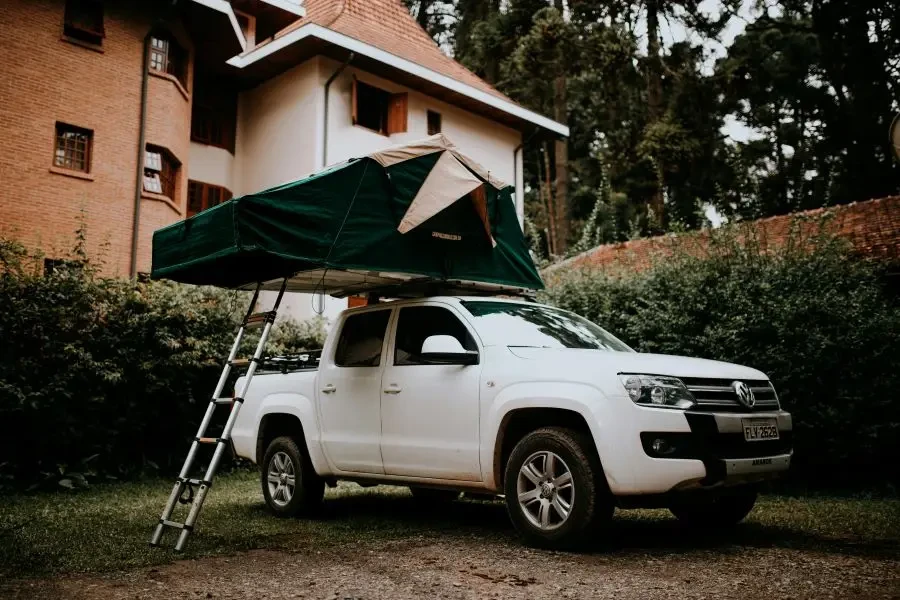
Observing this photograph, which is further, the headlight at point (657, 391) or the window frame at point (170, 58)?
the window frame at point (170, 58)

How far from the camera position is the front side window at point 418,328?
6988 millimetres

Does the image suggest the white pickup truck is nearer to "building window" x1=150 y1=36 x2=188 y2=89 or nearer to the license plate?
the license plate

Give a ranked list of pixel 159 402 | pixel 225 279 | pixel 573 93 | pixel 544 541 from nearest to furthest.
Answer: pixel 544 541 → pixel 225 279 → pixel 159 402 → pixel 573 93

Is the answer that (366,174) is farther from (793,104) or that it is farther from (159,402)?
(793,104)

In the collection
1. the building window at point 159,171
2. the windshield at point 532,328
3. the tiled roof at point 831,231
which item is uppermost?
the building window at point 159,171

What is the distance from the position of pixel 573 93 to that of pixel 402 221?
1028 inches

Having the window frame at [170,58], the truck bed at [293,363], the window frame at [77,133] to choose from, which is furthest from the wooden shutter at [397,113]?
the truck bed at [293,363]

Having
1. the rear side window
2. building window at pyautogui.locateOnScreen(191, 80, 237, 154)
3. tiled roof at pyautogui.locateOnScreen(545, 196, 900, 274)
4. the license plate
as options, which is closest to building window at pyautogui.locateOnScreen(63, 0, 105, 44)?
building window at pyautogui.locateOnScreen(191, 80, 237, 154)

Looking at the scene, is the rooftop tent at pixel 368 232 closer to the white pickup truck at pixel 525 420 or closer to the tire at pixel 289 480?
the white pickup truck at pixel 525 420

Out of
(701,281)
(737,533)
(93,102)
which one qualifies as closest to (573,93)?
(93,102)

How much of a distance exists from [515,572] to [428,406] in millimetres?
1813

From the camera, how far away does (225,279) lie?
795 centimetres

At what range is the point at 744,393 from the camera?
19.9 feet

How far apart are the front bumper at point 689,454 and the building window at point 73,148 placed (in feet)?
49.6
